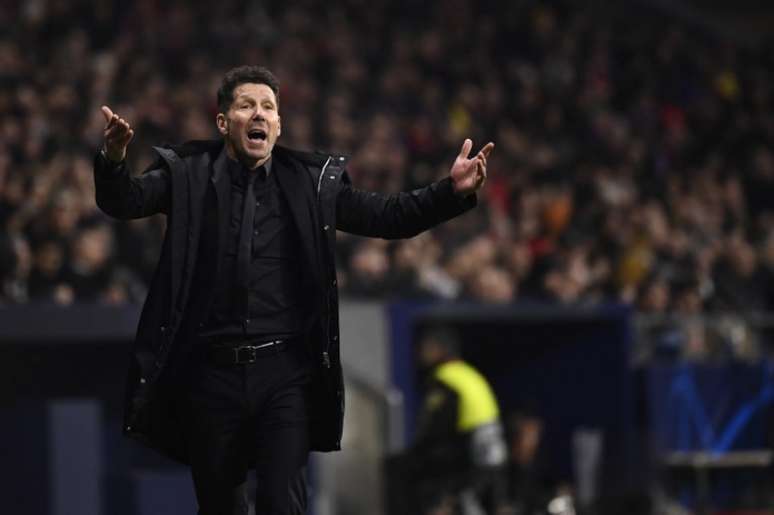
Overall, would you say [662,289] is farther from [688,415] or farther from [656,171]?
[656,171]

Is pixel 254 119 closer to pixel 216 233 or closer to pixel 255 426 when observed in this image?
pixel 216 233

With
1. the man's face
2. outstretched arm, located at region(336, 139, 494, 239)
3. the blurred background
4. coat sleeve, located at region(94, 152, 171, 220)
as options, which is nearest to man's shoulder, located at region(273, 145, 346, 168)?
the man's face

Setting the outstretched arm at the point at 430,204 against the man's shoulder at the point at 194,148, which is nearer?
the outstretched arm at the point at 430,204

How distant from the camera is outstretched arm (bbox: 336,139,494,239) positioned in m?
5.43

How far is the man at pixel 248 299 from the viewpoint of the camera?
534cm

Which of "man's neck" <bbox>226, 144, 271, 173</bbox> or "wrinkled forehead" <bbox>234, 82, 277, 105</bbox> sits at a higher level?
"wrinkled forehead" <bbox>234, 82, 277, 105</bbox>

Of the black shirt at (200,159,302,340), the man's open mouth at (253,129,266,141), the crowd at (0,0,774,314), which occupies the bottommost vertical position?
the black shirt at (200,159,302,340)

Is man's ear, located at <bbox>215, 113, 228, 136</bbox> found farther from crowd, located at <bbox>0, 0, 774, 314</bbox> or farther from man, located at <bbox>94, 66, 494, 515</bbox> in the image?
crowd, located at <bbox>0, 0, 774, 314</bbox>

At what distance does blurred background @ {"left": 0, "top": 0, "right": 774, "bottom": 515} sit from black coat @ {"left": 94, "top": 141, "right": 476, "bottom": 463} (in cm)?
338

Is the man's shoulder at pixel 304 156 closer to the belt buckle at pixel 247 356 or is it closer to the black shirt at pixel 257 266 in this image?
the black shirt at pixel 257 266

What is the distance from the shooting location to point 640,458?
1209 cm

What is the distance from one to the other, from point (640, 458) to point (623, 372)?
26.0 inches

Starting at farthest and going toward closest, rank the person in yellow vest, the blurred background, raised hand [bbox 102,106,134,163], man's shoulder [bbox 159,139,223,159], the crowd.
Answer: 1. the crowd
2. the person in yellow vest
3. the blurred background
4. man's shoulder [bbox 159,139,223,159]
5. raised hand [bbox 102,106,134,163]

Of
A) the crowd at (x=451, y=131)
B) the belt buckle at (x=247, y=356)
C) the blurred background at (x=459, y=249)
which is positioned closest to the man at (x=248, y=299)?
the belt buckle at (x=247, y=356)
